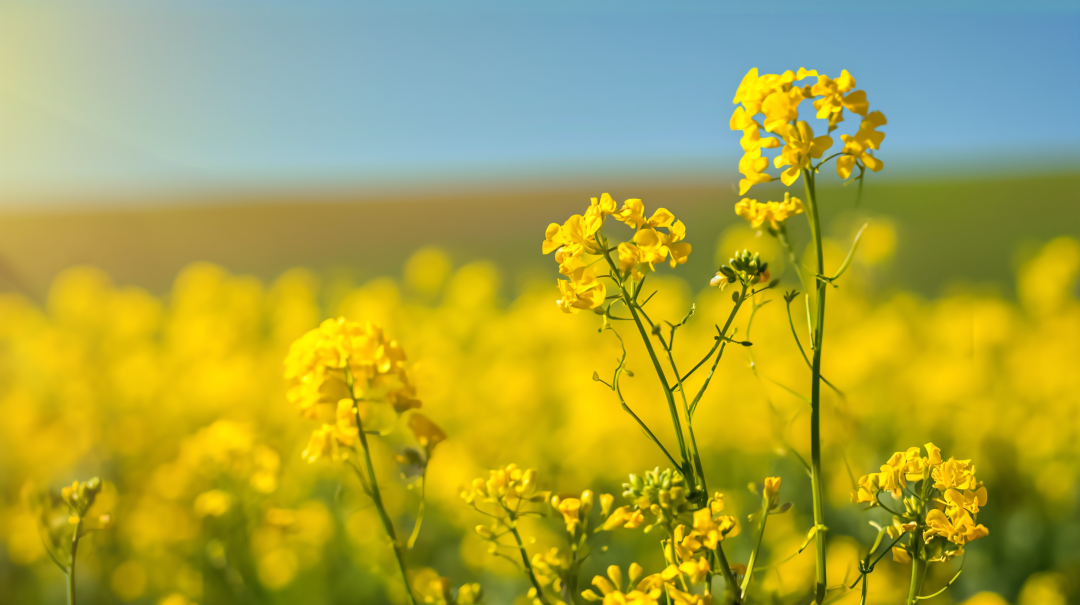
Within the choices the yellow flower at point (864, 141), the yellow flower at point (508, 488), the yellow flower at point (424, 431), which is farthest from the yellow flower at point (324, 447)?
the yellow flower at point (864, 141)

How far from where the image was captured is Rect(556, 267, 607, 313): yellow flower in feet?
2.83

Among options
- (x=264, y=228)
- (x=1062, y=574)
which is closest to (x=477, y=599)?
(x=1062, y=574)

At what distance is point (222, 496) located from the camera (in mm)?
1705

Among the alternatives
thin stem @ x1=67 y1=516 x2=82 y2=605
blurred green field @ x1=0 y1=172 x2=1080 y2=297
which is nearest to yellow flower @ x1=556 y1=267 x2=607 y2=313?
thin stem @ x1=67 y1=516 x2=82 y2=605

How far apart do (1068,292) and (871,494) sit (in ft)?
15.3

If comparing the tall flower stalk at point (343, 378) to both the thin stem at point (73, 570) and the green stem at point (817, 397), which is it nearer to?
the thin stem at point (73, 570)

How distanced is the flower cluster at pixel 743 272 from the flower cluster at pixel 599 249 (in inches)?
3.0

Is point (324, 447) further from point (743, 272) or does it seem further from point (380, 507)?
point (743, 272)

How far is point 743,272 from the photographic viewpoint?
3.05 ft

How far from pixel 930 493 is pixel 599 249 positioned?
546mm

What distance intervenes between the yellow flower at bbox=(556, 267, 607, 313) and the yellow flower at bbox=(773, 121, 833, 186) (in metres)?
0.26

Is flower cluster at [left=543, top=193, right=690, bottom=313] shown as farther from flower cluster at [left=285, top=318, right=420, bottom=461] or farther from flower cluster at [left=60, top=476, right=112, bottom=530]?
flower cluster at [left=60, top=476, right=112, bottom=530]

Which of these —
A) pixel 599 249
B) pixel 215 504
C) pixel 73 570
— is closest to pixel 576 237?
pixel 599 249

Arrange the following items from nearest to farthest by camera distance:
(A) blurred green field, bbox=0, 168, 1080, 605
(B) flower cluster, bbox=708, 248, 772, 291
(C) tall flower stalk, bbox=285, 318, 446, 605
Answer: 1. (B) flower cluster, bbox=708, 248, 772, 291
2. (C) tall flower stalk, bbox=285, 318, 446, 605
3. (A) blurred green field, bbox=0, 168, 1080, 605
